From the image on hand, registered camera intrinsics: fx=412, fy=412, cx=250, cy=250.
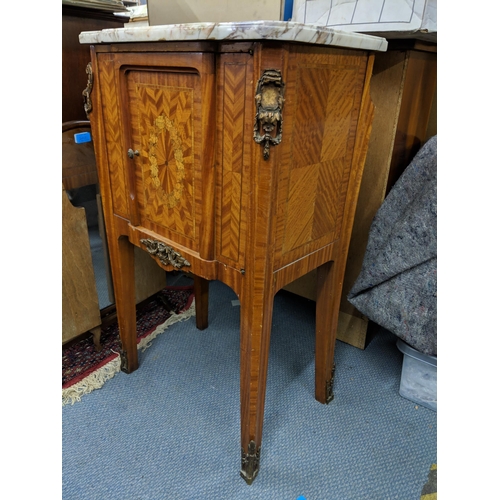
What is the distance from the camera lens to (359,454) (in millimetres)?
1043

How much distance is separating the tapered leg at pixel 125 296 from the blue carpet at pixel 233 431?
0.07 metres

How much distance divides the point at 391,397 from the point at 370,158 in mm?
704

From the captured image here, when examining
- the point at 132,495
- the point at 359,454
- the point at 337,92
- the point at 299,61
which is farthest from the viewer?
the point at 359,454

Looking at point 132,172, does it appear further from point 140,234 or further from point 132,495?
point 132,495

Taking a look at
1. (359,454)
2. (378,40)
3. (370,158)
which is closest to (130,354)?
(359,454)

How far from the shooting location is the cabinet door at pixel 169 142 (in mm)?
748

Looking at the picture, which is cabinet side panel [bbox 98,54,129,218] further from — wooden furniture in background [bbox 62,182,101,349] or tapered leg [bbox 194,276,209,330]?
tapered leg [bbox 194,276,209,330]

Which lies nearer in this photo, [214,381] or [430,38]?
[430,38]

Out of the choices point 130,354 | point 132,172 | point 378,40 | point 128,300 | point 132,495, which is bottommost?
point 132,495

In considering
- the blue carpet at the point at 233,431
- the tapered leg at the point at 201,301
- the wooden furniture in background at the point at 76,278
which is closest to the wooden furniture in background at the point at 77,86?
the wooden furniture in background at the point at 76,278

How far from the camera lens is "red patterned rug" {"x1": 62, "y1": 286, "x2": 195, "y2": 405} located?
1.22 m

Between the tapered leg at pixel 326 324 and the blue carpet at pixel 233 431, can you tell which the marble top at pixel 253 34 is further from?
the blue carpet at pixel 233 431

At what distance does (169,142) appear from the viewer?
2.73ft

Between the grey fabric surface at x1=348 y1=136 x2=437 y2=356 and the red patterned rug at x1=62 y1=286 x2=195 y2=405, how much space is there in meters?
0.73
